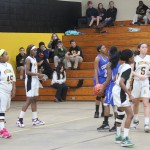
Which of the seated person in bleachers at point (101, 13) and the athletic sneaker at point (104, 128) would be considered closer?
the athletic sneaker at point (104, 128)

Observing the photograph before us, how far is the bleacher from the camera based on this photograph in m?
18.7

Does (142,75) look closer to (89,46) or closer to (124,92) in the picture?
(124,92)

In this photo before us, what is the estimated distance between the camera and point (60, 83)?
60.8 ft

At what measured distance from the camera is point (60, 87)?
18.3 m

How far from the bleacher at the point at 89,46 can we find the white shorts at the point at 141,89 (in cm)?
770

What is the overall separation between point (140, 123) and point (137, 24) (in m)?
11.4

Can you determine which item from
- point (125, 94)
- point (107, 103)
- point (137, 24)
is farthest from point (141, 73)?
point (137, 24)

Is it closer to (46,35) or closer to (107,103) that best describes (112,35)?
(46,35)

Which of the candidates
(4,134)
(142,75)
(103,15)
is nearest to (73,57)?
(103,15)

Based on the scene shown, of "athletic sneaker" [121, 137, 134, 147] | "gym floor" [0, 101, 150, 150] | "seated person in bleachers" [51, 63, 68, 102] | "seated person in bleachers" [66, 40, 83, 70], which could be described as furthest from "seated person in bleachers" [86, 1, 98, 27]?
"athletic sneaker" [121, 137, 134, 147]

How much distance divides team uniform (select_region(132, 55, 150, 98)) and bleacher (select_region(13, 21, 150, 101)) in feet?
25.3

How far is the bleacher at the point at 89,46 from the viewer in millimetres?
18688

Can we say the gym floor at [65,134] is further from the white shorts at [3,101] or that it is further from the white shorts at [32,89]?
the white shorts at [32,89]

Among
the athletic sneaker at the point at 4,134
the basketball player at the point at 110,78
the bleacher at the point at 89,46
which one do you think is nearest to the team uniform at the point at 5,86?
the athletic sneaker at the point at 4,134
